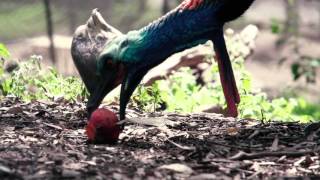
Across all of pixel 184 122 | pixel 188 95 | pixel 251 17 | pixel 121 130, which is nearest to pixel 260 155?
pixel 121 130

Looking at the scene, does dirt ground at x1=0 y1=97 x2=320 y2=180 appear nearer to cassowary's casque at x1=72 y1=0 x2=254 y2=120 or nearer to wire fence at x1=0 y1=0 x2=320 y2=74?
cassowary's casque at x1=72 y1=0 x2=254 y2=120

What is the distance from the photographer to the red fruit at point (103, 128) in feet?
12.7

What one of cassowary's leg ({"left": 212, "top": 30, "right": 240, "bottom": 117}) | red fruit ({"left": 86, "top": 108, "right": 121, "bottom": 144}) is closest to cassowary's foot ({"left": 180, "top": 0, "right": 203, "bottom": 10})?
cassowary's leg ({"left": 212, "top": 30, "right": 240, "bottom": 117})

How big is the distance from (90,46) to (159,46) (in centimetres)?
69

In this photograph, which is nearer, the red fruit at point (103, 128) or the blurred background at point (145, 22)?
the red fruit at point (103, 128)

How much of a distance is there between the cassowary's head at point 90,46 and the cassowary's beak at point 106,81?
154 mm

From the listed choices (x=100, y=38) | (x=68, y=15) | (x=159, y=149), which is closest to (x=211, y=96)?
(x=100, y=38)

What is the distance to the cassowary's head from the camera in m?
4.48

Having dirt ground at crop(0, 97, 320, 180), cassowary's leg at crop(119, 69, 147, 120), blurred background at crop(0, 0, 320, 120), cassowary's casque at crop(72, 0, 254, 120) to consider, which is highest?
blurred background at crop(0, 0, 320, 120)

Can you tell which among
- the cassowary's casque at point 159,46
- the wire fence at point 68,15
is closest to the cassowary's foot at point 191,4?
the cassowary's casque at point 159,46

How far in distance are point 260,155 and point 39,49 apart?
9.51m

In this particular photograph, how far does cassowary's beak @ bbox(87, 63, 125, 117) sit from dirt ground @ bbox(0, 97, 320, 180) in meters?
0.21

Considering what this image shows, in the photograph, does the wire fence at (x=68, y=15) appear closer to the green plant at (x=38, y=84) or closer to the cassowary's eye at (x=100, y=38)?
the green plant at (x=38, y=84)

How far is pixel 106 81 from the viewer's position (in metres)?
4.11
